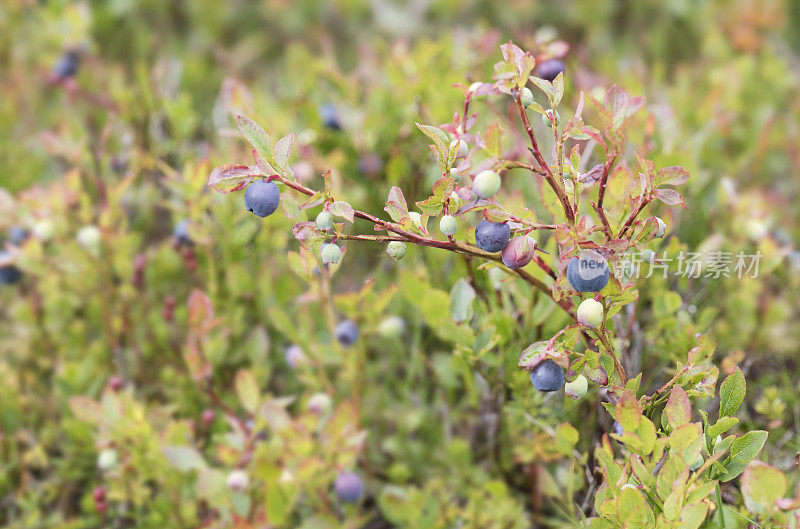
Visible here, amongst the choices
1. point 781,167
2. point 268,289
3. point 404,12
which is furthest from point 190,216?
point 404,12

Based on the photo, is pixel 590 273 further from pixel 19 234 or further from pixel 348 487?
pixel 19 234

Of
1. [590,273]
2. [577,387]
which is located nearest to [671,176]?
[590,273]

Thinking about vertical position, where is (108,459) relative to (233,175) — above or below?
below

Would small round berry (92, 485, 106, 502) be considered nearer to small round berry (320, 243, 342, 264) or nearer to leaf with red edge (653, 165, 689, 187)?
small round berry (320, 243, 342, 264)

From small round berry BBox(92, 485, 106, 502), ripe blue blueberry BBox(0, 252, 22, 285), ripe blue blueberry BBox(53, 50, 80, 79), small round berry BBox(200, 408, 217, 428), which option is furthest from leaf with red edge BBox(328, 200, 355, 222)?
ripe blue blueberry BBox(53, 50, 80, 79)

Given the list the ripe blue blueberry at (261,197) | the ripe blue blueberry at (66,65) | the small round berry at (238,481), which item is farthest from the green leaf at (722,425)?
the ripe blue blueberry at (66,65)

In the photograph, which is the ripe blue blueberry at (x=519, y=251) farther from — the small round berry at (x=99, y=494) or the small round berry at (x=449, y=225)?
the small round berry at (x=99, y=494)

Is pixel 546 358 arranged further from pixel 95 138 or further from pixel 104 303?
pixel 95 138
